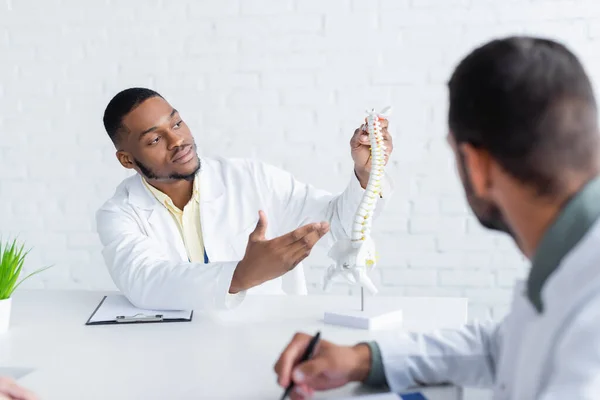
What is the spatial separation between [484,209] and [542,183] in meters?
0.12

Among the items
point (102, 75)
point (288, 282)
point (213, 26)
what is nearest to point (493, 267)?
point (288, 282)

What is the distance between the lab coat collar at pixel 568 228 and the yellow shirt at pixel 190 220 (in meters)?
1.70

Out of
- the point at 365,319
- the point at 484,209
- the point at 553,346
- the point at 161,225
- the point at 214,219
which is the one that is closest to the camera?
the point at 553,346

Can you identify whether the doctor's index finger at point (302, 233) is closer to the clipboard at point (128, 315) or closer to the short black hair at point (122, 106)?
the clipboard at point (128, 315)

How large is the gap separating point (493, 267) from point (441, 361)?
2.07 m

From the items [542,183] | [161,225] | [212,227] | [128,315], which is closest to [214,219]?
[212,227]

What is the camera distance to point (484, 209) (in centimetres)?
99

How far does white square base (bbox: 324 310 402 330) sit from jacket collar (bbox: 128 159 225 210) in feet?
2.97

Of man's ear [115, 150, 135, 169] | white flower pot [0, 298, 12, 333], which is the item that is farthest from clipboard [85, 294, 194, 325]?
man's ear [115, 150, 135, 169]

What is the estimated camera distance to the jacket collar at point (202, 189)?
2385mm

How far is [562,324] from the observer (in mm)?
837

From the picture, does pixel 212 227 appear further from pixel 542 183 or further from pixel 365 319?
pixel 542 183

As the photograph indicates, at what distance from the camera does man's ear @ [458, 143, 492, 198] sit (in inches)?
37.0

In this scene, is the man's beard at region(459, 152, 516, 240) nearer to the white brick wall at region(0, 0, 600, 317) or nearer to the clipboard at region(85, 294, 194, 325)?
the clipboard at region(85, 294, 194, 325)
